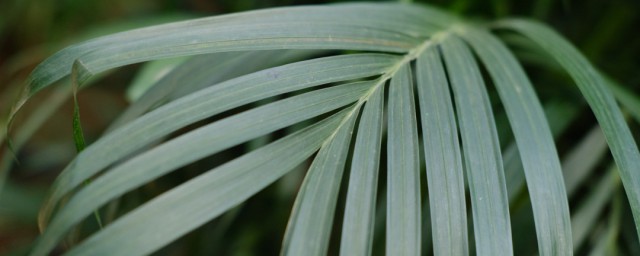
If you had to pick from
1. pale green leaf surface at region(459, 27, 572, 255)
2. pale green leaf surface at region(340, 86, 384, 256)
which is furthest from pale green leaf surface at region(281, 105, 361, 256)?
pale green leaf surface at region(459, 27, 572, 255)

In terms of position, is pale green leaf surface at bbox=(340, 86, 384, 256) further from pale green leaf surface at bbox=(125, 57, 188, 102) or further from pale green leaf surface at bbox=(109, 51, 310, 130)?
pale green leaf surface at bbox=(125, 57, 188, 102)

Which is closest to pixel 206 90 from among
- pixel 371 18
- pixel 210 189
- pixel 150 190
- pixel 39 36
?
pixel 210 189

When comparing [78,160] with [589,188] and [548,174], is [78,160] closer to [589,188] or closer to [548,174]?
[548,174]

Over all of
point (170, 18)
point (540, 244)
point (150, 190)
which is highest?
point (170, 18)

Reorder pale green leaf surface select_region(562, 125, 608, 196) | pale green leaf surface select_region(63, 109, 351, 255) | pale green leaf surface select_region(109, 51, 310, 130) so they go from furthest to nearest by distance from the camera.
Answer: pale green leaf surface select_region(562, 125, 608, 196), pale green leaf surface select_region(109, 51, 310, 130), pale green leaf surface select_region(63, 109, 351, 255)

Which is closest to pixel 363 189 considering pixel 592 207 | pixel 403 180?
pixel 403 180

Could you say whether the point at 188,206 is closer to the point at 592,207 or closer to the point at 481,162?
the point at 481,162
